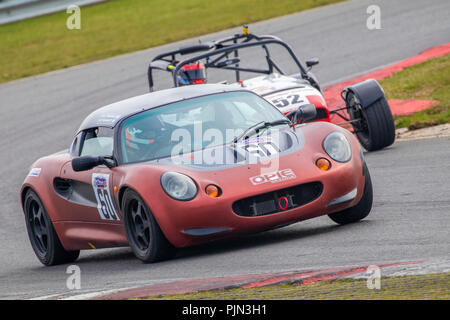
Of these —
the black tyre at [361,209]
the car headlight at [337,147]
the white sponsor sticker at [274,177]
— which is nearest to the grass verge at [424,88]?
the black tyre at [361,209]

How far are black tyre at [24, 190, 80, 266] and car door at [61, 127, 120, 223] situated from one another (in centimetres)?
35

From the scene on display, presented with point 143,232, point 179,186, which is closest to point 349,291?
point 179,186

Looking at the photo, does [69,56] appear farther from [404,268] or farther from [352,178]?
[404,268]

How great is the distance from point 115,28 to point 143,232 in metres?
19.7

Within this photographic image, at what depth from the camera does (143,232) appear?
6.87 metres

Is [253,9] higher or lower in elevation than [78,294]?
higher

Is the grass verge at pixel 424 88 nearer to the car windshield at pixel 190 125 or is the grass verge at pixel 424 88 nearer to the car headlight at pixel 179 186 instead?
the car windshield at pixel 190 125

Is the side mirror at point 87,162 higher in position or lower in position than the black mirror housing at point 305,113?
lower

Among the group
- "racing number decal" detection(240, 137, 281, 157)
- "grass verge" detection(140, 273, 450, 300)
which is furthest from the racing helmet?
"grass verge" detection(140, 273, 450, 300)

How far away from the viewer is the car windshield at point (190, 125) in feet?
23.8

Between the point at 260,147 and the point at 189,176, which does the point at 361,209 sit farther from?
the point at 189,176
